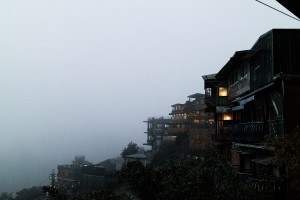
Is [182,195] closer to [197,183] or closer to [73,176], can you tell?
[197,183]

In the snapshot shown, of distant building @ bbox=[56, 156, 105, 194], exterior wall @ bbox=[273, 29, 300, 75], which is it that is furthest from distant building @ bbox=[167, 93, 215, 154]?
exterior wall @ bbox=[273, 29, 300, 75]

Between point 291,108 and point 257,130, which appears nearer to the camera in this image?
point 291,108

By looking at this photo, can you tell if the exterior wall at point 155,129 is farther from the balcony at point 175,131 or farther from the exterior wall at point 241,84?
the exterior wall at point 241,84

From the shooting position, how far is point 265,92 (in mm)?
18875

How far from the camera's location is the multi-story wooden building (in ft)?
51.6

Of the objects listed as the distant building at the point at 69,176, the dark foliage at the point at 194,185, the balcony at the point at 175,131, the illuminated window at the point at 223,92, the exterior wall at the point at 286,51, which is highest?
the exterior wall at the point at 286,51

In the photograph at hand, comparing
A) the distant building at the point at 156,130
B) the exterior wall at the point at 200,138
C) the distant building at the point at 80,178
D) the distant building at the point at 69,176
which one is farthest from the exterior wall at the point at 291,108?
the distant building at the point at 69,176

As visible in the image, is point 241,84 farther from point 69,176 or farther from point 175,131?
point 69,176

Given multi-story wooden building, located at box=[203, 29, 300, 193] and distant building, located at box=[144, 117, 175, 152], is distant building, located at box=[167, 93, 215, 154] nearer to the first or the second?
distant building, located at box=[144, 117, 175, 152]

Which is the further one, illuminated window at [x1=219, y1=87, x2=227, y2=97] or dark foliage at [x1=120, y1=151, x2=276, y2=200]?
illuminated window at [x1=219, y1=87, x2=227, y2=97]

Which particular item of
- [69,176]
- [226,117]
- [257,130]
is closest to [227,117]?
[226,117]

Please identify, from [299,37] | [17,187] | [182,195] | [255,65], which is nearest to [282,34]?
[299,37]

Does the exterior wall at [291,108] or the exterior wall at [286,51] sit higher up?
the exterior wall at [286,51]

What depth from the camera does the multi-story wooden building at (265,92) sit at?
15734mm
